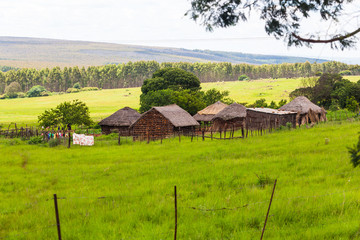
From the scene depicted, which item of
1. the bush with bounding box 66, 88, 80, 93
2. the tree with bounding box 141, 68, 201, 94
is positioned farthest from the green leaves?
the bush with bounding box 66, 88, 80, 93

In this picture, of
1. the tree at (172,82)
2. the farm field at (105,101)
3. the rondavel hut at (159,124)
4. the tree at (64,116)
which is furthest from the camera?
the farm field at (105,101)

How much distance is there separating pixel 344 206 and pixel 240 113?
36241 mm

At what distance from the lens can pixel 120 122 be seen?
4738 centimetres

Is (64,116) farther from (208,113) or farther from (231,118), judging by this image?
(231,118)

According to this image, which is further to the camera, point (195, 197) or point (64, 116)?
point (64, 116)

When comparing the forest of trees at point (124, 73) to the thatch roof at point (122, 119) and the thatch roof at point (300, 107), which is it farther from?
the thatch roof at point (122, 119)

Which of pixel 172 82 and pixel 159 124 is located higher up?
pixel 172 82

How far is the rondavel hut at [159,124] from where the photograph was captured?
131ft

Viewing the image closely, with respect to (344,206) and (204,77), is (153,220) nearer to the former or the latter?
(344,206)

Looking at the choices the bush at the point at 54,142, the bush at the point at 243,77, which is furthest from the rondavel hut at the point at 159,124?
the bush at the point at 243,77

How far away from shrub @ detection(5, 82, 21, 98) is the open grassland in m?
135

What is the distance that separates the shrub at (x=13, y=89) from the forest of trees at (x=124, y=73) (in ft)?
27.4

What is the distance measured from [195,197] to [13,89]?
5917 inches

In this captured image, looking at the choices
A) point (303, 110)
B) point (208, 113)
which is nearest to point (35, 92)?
point (208, 113)
